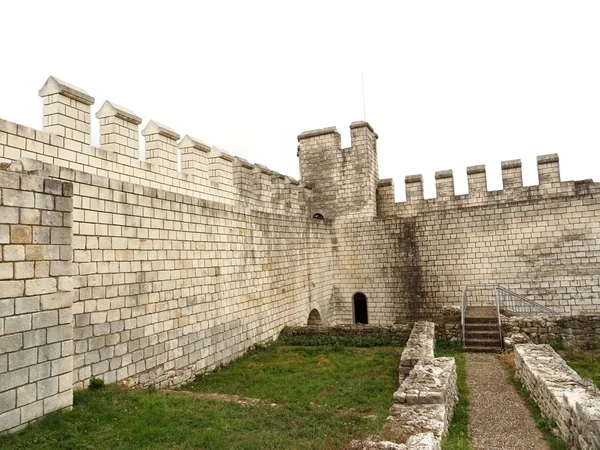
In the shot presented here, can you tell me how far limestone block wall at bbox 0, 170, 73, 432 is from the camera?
4668 millimetres

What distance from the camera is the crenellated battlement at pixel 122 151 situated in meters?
6.68

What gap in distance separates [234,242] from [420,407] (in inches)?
250

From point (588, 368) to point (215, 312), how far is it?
325 inches

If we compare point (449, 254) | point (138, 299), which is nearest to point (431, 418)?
point (138, 299)

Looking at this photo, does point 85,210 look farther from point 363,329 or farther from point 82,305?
point 363,329

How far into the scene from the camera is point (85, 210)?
21.5 feet

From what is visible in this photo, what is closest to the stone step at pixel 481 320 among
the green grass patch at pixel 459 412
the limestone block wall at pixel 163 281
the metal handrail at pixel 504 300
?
the metal handrail at pixel 504 300

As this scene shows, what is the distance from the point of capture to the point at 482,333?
38.4 feet

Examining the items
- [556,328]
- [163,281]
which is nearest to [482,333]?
[556,328]

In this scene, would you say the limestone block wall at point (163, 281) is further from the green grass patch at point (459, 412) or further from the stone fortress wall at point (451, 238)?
the green grass patch at point (459, 412)

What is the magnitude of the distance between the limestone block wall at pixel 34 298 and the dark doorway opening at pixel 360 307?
41.5ft

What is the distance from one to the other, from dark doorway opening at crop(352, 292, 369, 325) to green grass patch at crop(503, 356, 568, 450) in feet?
26.1

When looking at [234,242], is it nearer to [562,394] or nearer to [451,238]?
[562,394]

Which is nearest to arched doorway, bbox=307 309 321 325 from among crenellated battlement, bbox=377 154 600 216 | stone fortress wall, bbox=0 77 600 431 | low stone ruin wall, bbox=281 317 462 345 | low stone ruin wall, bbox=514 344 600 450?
stone fortress wall, bbox=0 77 600 431
